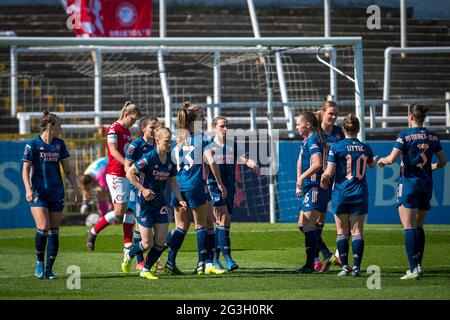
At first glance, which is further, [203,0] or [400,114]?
[203,0]

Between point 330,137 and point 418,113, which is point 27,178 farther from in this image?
point 418,113

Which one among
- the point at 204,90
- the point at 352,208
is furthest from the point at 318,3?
the point at 352,208

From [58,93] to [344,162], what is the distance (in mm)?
15549

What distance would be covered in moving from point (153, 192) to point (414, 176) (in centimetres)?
310

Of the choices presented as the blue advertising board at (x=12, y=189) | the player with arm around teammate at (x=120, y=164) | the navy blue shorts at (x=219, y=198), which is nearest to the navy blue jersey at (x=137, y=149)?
the navy blue shorts at (x=219, y=198)

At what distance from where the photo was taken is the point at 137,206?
1207 cm

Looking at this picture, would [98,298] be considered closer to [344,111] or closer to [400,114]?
[344,111]

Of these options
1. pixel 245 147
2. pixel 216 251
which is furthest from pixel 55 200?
pixel 245 147

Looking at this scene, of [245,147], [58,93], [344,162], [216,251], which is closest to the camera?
[344,162]

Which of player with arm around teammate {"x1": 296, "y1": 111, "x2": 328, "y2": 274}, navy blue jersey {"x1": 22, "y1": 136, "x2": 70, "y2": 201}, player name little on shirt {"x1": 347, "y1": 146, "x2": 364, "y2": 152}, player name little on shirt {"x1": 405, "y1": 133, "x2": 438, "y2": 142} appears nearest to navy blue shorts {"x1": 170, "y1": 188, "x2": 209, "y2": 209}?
player with arm around teammate {"x1": 296, "y1": 111, "x2": 328, "y2": 274}

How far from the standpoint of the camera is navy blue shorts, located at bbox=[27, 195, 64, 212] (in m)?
12.2

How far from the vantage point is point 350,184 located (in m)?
12.0

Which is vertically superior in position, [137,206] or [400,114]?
[400,114]

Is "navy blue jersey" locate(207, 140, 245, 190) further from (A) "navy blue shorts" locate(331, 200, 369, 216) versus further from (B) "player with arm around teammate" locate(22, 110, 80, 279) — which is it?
(B) "player with arm around teammate" locate(22, 110, 80, 279)
